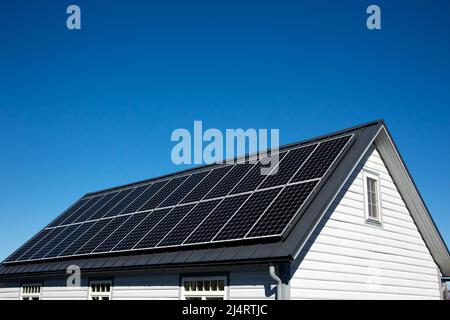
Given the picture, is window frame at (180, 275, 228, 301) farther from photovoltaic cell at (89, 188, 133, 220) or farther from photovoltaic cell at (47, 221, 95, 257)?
photovoltaic cell at (89, 188, 133, 220)

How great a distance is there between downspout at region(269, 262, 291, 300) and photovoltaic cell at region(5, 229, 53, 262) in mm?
15835

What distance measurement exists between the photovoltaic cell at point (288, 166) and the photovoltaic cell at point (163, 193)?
5.72 meters

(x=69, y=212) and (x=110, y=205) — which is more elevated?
(x=69, y=212)

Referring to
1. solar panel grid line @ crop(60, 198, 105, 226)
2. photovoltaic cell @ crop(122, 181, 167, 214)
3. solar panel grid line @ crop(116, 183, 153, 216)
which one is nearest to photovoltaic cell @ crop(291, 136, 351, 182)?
photovoltaic cell @ crop(122, 181, 167, 214)

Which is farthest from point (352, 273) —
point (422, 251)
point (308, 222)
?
point (422, 251)

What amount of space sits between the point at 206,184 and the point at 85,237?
20.2 feet

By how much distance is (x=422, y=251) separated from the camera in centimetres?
1819

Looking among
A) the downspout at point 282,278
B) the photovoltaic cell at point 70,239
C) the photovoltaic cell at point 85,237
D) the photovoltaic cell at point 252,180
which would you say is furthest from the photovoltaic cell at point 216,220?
the photovoltaic cell at point 70,239

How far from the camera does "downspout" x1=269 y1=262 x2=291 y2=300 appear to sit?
1181cm

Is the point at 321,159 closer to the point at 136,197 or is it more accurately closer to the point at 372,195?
the point at 372,195

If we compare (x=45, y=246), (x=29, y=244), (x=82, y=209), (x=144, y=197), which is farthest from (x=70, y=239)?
(x=82, y=209)

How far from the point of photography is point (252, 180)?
53.8 ft
